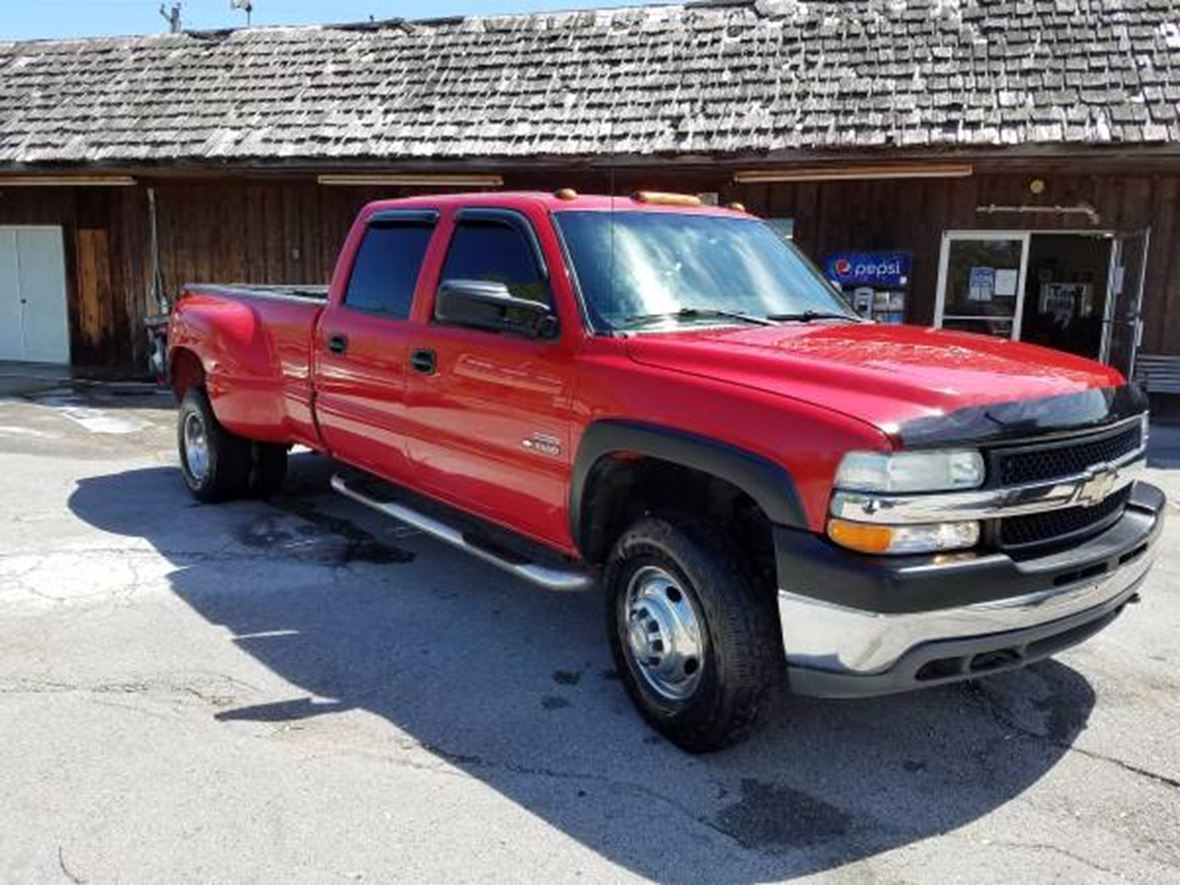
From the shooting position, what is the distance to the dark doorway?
1245 cm

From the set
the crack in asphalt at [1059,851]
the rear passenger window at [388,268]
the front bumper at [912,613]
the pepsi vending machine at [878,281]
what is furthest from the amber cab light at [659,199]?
the pepsi vending machine at [878,281]

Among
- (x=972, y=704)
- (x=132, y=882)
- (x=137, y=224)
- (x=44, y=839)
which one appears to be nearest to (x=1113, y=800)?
(x=972, y=704)

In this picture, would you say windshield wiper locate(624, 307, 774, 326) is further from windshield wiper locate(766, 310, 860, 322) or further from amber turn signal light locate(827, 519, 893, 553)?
amber turn signal light locate(827, 519, 893, 553)

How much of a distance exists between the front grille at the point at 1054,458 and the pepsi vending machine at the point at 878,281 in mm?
8510

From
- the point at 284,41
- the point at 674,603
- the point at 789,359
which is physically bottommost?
the point at 674,603

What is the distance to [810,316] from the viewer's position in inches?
174

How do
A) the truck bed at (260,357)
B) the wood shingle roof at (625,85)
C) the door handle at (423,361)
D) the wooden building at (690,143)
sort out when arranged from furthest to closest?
the wooden building at (690,143), the wood shingle roof at (625,85), the truck bed at (260,357), the door handle at (423,361)

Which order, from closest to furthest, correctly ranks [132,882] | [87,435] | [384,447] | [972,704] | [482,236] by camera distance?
1. [132,882]
2. [972,704]
3. [482,236]
4. [384,447]
5. [87,435]

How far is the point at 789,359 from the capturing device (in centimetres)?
341

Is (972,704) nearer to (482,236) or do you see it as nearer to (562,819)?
(562,819)

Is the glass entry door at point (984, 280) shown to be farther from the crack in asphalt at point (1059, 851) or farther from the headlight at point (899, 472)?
the crack in asphalt at point (1059, 851)

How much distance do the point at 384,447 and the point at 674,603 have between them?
86.3 inches

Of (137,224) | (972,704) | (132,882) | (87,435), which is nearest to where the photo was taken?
(132,882)

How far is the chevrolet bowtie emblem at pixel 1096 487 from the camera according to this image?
10.9 ft
